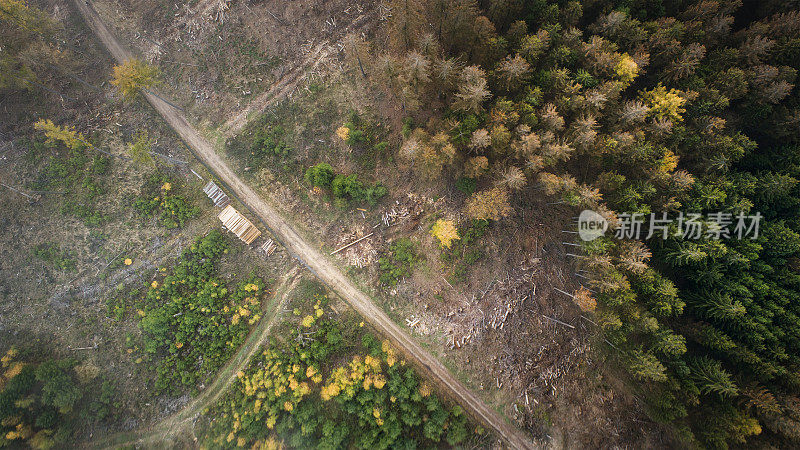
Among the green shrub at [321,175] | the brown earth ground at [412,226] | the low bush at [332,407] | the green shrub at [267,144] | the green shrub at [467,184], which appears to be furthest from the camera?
the green shrub at [267,144]

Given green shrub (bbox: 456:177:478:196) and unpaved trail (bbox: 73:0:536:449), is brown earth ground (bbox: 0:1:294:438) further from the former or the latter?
green shrub (bbox: 456:177:478:196)

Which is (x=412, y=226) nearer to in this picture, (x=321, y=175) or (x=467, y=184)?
(x=467, y=184)

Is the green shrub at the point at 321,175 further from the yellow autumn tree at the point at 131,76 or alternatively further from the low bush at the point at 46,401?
the low bush at the point at 46,401

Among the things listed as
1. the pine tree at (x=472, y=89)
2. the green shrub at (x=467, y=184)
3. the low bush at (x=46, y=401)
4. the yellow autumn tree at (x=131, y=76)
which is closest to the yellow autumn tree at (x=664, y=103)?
the pine tree at (x=472, y=89)

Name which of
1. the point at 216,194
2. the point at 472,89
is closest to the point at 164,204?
the point at 216,194

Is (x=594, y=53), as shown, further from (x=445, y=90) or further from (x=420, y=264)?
(x=420, y=264)
